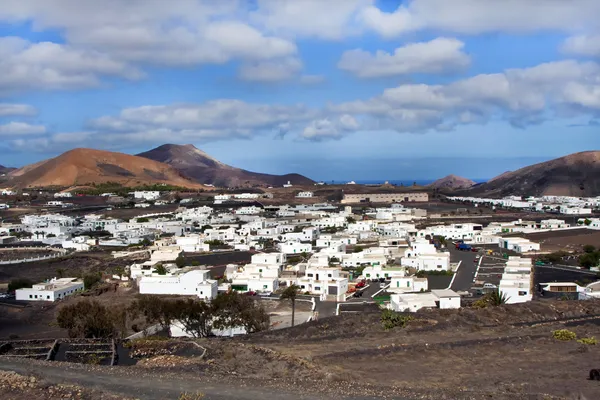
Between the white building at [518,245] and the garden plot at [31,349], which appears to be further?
the white building at [518,245]

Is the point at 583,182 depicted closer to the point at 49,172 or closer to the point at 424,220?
Result: the point at 424,220

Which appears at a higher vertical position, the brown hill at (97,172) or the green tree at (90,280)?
the brown hill at (97,172)

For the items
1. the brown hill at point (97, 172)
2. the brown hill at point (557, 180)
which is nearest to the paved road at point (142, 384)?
the brown hill at point (557, 180)

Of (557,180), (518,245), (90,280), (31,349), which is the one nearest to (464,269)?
(518,245)

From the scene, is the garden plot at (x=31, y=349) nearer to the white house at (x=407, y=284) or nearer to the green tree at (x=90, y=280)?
the white house at (x=407, y=284)

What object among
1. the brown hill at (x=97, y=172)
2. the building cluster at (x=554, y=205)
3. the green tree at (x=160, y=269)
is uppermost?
the brown hill at (x=97, y=172)

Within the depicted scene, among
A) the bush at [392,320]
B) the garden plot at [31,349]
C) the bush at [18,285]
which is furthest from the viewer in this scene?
the bush at [18,285]

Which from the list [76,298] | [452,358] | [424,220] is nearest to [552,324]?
[452,358]

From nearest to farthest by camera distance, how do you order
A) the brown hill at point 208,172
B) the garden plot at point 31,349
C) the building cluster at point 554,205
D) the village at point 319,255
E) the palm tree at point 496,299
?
the garden plot at point 31,349
the palm tree at point 496,299
the village at point 319,255
the building cluster at point 554,205
the brown hill at point 208,172
